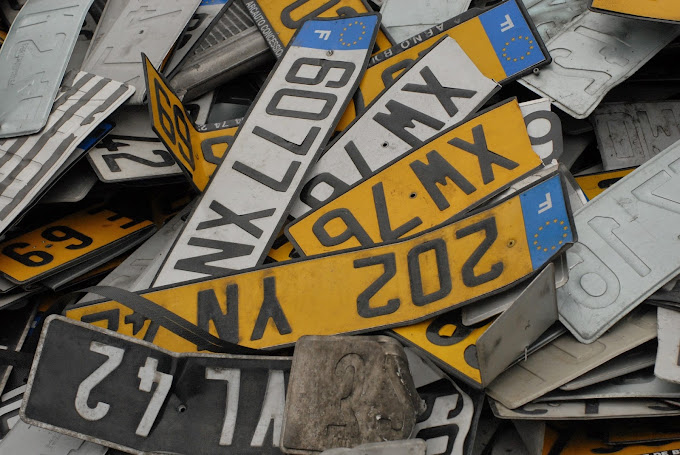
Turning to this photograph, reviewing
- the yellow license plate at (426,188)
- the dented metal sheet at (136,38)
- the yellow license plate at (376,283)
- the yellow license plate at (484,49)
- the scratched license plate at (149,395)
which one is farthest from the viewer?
the dented metal sheet at (136,38)

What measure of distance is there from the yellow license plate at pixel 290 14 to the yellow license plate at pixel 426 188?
0.72 metres

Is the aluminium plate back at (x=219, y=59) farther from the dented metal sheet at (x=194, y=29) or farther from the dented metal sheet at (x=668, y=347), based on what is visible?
the dented metal sheet at (x=668, y=347)

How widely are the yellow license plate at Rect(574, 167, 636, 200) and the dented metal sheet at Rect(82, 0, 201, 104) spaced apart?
1654 mm

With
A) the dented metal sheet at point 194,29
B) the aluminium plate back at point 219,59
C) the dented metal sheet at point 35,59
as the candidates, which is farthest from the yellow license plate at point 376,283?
the dented metal sheet at point 194,29

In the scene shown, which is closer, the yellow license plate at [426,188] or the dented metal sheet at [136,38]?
the yellow license plate at [426,188]

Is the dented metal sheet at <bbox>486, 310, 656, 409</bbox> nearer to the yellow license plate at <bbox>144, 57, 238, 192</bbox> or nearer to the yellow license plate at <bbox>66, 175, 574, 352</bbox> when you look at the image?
the yellow license plate at <bbox>66, 175, 574, 352</bbox>

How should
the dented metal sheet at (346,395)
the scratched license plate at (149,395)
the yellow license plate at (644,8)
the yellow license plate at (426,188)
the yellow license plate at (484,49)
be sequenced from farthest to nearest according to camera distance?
1. the yellow license plate at (484,49)
2. the yellow license plate at (644,8)
3. the yellow license plate at (426,188)
4. the scratched license plate at (149,395)
5. the dented metal sheet at (346,395)

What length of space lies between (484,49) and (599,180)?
2.11 feet

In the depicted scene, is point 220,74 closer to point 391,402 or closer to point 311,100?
point 311,100

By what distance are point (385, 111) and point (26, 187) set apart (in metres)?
1.24

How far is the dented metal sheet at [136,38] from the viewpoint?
9.61 feet

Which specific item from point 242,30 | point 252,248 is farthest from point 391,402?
point 242,30

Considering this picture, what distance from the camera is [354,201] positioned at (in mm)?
2447

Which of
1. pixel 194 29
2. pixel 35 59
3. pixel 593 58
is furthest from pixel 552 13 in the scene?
pixel 35 59
